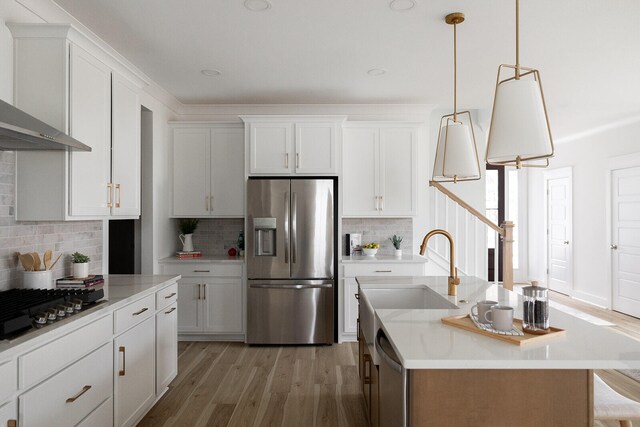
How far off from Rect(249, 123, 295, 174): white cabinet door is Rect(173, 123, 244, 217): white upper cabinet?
296 mm

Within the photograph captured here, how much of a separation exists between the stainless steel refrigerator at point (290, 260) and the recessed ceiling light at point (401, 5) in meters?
1.95

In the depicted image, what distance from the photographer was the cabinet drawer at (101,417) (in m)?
2.05

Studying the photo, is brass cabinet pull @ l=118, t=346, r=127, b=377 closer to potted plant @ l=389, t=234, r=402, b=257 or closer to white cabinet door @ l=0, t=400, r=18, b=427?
white cabinet door @ l=0, t=400, r=18, b=427

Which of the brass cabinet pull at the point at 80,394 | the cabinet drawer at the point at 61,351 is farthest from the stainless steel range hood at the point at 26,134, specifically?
the brass cabinet pull at the point at 80,394

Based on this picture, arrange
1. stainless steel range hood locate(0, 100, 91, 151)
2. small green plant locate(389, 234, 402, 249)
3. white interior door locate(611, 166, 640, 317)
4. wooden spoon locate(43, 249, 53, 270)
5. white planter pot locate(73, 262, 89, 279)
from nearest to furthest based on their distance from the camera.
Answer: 1. stainless steel range hood locate(0, 100, 91, 151)
2. wooden spoon locate(43, 249, 53, 270)
3. white planter pot locate(73, 262, 89, 279)
4. small green plant locate(389, 234, 402, 249)
5. white interior door locate(611, 166, 640, 317)

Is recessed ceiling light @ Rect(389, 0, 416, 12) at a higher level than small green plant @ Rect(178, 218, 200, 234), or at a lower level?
higher

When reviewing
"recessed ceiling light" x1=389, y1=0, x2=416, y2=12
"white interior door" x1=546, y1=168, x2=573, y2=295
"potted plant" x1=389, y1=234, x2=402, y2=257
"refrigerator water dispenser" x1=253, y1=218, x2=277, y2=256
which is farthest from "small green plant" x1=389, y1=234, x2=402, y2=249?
"white interior door" x1=546, y1=168, x2=573, y2=295

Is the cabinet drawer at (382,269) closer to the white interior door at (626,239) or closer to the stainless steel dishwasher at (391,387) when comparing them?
the stainless steel dishwasher at (391,387)

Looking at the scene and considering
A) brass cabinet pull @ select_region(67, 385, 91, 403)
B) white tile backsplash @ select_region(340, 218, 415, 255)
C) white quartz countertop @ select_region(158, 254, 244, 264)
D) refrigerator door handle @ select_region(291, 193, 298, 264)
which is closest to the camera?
brass cabinet pull @ select_region(67, 385, 91, 403)

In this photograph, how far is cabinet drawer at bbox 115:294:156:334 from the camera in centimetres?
236

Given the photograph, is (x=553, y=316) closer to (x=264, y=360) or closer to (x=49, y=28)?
(x=264, y=360)

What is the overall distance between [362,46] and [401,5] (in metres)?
0.67

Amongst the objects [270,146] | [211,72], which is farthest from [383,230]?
[211,72]

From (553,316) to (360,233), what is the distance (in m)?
3.01
